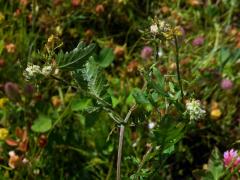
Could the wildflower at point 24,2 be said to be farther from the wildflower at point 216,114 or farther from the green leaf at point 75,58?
the green leaf at point 75,58

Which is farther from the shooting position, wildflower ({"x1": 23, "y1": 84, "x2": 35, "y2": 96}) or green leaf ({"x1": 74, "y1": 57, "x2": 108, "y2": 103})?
wildflower ({"x1": 23, "y1": 84, "x2": 35, "y2": 96})

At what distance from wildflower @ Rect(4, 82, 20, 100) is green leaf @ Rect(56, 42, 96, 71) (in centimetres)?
70

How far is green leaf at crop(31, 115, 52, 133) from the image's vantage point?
4.90ft

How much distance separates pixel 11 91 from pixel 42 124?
0.49ft

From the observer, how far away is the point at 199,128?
5.65 ft

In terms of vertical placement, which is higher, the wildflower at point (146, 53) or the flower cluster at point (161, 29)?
the wildflower at point (146, 53)

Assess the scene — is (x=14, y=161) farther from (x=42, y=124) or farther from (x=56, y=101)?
(x=56, y=101)

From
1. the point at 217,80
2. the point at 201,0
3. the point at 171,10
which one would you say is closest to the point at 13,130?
the point at 217,80

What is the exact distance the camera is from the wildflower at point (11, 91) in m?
1.55

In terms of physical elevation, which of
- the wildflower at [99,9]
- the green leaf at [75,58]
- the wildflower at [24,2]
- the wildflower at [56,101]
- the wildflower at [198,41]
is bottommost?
the green leaf at [75,58]

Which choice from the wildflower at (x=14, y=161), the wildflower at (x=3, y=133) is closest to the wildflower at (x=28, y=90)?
the wildflower at (x=3, y=133)

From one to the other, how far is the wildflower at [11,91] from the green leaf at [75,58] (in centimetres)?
70

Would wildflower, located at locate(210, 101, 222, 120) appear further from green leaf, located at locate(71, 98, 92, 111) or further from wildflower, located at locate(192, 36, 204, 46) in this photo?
green leaf, located at locate(71, 98, 92, 111)

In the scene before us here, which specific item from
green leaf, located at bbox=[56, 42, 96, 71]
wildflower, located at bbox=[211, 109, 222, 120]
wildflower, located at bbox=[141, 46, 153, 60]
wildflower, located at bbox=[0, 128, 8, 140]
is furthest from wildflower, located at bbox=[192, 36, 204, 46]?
green leaf, located at bbox=[56, 42, 96, 71]
